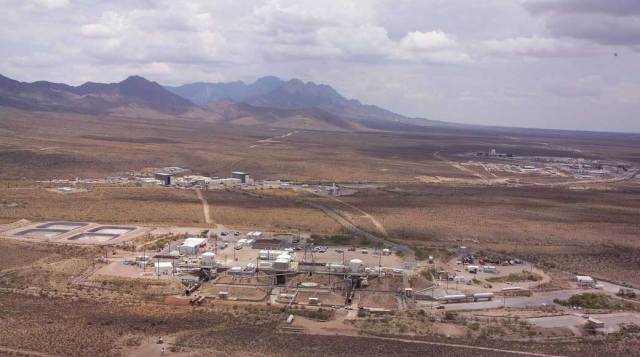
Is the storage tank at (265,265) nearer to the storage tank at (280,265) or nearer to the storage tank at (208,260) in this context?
the storage tank at (280,265)

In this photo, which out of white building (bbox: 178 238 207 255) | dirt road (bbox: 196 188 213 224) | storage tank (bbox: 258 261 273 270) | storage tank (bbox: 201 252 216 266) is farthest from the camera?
dirt road (bbox: 196 188 213 224)

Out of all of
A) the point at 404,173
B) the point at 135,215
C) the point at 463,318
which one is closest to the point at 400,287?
the point at 463,318

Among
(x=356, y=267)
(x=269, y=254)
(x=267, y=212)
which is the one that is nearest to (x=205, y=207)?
(x=267, y=212)

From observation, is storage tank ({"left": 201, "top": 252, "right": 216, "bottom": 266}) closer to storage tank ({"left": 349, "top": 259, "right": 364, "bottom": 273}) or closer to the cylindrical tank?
the cylindrical tank

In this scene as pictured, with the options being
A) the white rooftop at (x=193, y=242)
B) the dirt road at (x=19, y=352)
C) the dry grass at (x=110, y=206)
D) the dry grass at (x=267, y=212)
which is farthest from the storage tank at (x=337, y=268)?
the dry grass at (x=110, y=206)

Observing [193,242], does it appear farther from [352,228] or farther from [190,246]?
[352,228]

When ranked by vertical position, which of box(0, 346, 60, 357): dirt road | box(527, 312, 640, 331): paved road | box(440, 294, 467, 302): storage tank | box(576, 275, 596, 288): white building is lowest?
box(0, 346, 60, 357): dirt road

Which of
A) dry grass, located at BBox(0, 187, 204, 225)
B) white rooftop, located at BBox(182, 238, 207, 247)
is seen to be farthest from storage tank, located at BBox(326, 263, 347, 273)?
dry grass, located at BBox(0, 187, 204, 225)

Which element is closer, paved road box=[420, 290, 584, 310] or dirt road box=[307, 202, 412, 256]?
paved road box=[420, 290, 584, 310]
